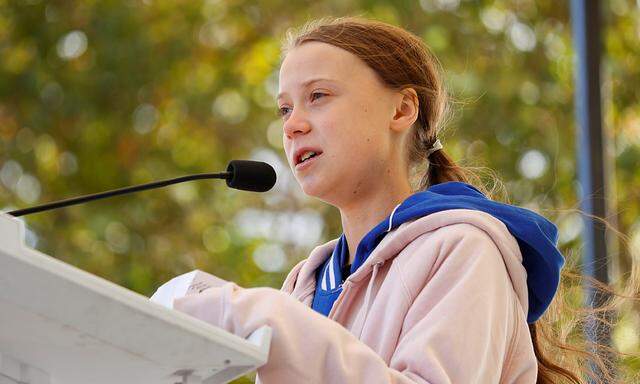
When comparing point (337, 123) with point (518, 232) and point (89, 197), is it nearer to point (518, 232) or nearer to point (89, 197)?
point (518, 232)

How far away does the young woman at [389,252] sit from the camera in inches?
49.9

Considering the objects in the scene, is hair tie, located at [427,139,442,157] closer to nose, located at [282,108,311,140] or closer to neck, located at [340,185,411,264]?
neck, located at [340,185,411,264]

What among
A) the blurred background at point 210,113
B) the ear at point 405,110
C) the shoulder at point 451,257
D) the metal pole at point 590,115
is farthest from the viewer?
the blurred background at point 210,113

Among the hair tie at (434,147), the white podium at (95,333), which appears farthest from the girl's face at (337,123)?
the white podium at (95,333)

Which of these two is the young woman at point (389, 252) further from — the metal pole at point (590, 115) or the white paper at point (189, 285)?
the metal pole at point (590, 115)

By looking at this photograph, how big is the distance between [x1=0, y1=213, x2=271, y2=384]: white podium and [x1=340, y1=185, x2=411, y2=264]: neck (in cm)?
69

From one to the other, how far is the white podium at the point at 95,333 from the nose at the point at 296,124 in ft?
2.10

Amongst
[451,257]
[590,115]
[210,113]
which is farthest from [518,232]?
[210,113]

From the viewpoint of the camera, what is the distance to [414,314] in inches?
58.4

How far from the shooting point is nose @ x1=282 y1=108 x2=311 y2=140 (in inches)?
69.4

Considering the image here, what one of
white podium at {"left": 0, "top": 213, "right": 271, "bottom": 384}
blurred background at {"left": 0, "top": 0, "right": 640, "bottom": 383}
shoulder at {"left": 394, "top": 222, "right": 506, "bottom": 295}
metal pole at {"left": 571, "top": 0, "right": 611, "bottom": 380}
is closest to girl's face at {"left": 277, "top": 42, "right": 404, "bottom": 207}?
shoulder at {"left": 394, "top": 222, "right": 506, "bottom": 295}

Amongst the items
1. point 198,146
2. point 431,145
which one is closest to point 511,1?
point 198,146

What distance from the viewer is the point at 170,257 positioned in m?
4.45

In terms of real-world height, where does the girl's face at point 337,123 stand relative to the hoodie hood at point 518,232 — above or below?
above
